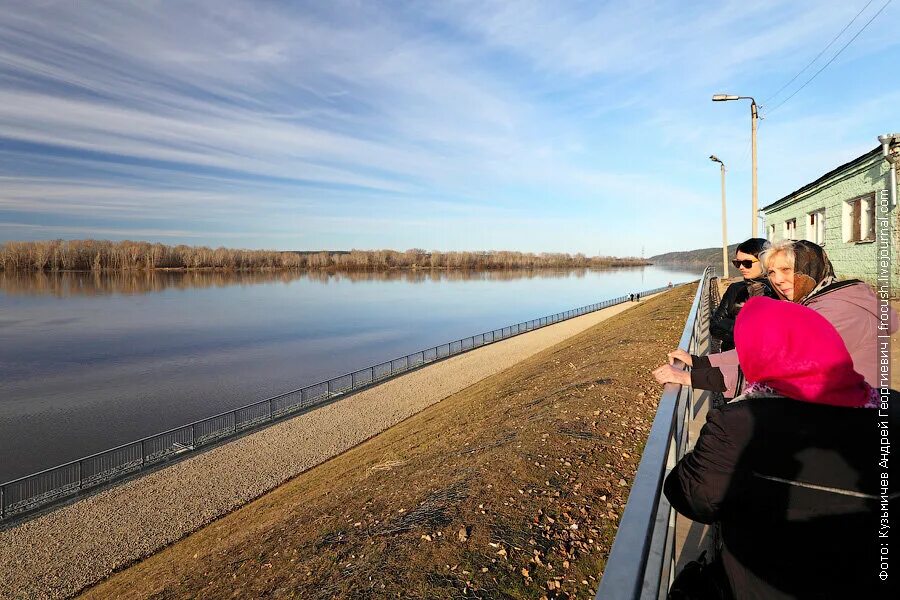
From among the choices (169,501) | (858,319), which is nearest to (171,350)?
(169,501)

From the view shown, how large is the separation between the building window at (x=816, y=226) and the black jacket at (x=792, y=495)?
1631 centimetres

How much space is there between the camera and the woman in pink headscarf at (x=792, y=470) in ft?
4.32

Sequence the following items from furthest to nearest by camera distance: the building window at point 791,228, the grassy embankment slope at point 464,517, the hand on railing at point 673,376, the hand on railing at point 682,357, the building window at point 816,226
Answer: the building window at point 791,228, the building window at point 816,226, the grassy embankment slope at point 464,517, the hand on railing at point 682,357, the hand on railing at point 673,376

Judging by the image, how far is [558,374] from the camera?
45.1 ft

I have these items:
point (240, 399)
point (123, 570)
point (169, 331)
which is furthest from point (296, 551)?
point (169, 331)

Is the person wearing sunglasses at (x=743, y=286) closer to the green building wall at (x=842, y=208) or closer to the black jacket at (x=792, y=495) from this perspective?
the black jacket at (x=792, y=495)

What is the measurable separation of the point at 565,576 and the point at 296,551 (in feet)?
14.9

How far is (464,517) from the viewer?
6.14 m

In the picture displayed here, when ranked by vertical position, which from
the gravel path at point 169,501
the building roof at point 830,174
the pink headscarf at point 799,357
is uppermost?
the building roof at point 830,174

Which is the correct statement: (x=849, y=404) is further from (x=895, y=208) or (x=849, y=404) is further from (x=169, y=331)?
(x=169, y=331)

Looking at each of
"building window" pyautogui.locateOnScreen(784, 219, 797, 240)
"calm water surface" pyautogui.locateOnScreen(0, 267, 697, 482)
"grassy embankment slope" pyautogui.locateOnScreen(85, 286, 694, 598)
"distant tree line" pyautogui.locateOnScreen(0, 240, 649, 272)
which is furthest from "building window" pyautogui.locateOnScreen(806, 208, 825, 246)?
"distant tree line" pyautogui.locateOnScreen(0, 240, 649, 272)

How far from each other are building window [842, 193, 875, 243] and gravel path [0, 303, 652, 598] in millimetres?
16066

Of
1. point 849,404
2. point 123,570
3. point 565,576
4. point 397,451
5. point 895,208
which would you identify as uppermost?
point 895,208

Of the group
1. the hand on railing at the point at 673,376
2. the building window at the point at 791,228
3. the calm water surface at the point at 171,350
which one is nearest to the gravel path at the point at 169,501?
the calm water surface at the point at 171,350
